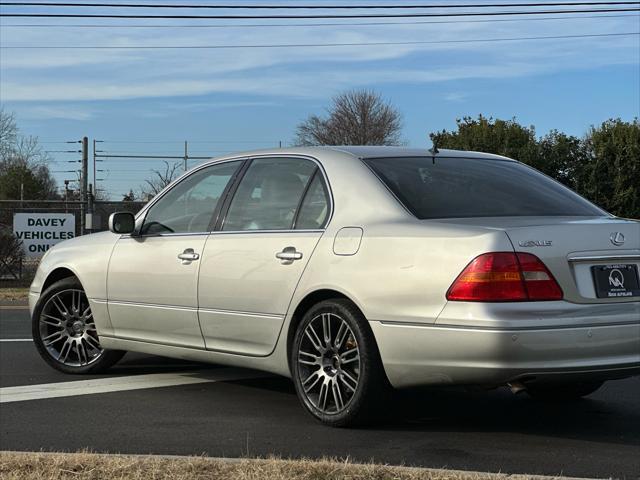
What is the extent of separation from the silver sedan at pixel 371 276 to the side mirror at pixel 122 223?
1 cm

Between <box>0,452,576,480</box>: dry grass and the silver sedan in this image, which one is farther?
the silver sedan

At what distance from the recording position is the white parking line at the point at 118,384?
241 inches

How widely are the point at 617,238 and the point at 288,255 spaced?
1834 mm

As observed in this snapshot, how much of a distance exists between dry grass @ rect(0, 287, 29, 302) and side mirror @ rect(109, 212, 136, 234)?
26.2 ft

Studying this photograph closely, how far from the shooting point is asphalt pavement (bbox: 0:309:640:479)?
4.43 m

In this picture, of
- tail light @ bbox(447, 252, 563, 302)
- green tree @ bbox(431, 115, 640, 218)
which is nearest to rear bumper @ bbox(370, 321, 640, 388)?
tail light @ bbox(447, 252, 563, 302)

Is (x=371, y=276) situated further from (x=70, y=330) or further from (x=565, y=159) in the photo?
(x=565, y=159)

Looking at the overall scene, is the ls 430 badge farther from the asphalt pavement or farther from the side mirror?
the side mirror

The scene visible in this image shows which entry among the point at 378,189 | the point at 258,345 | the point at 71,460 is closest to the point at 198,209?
the point at 258,345

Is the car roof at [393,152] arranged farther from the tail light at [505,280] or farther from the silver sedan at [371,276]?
the tail light at [505,280]

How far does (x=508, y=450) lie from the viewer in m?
4.52

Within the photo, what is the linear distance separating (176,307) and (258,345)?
0.78 m

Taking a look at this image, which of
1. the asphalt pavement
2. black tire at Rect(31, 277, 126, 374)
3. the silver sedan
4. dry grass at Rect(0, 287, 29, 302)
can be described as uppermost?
the silver sedan

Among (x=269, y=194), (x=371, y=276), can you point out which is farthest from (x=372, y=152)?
(x=371, y=276)
